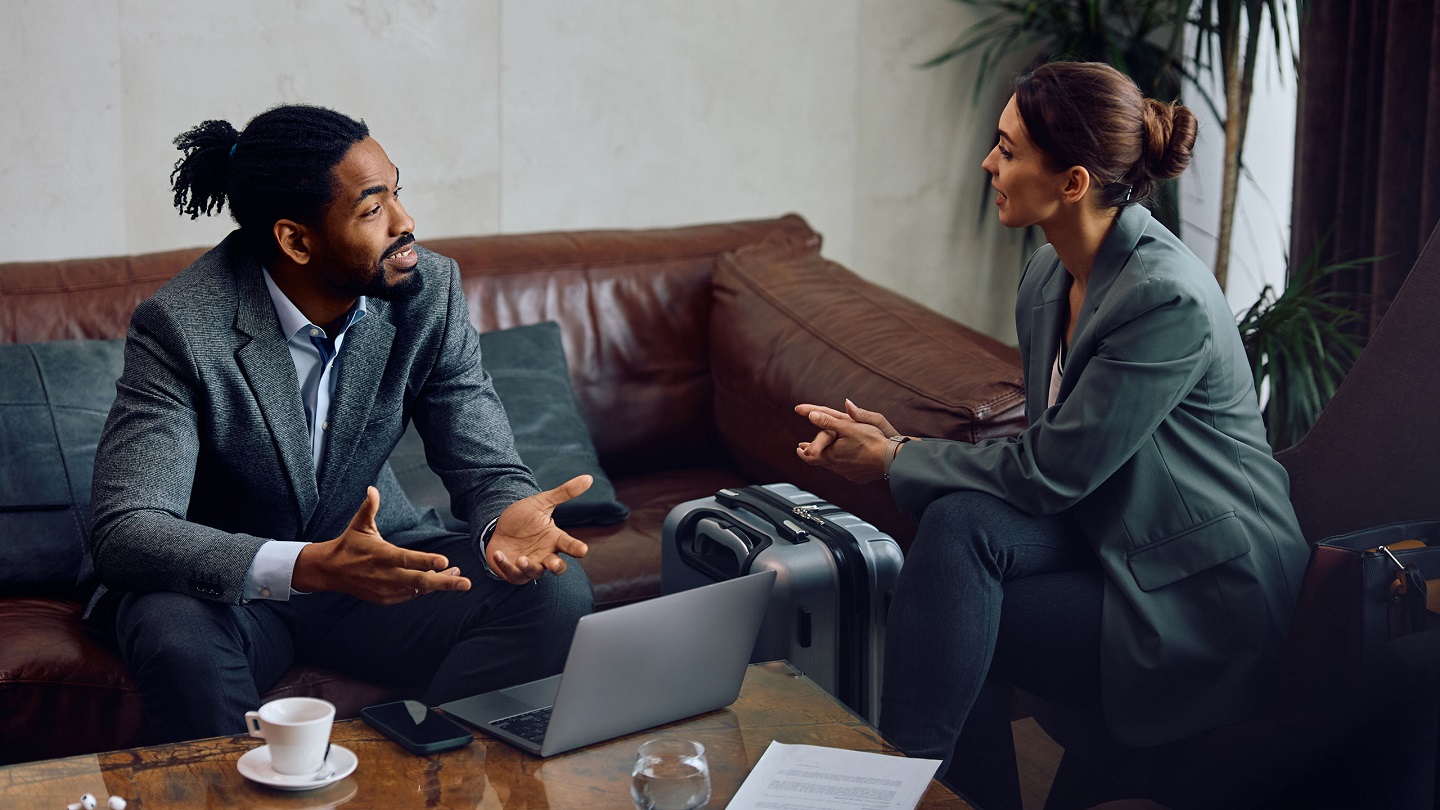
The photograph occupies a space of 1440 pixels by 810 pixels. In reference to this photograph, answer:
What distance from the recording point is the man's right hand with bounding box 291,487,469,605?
58.4 inches

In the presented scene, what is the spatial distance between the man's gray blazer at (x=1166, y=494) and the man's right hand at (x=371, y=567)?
737 mm

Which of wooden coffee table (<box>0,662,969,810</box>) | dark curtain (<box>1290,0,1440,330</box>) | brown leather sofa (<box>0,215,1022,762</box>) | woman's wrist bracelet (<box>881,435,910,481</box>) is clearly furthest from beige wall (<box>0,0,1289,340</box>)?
wooden coffee table (<box>0,662,969,810</box>)

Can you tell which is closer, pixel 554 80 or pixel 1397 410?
pixel 1397 410

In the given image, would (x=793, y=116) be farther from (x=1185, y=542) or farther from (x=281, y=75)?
(x=1185, y=542)

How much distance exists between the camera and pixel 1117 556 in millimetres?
1692

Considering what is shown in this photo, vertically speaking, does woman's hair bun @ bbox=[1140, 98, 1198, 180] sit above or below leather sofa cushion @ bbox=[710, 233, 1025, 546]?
above

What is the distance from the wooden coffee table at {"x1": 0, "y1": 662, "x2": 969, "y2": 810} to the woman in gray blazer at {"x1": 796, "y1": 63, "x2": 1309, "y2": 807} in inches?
13.1

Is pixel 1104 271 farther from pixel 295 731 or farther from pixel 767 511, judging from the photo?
pixel 295 731

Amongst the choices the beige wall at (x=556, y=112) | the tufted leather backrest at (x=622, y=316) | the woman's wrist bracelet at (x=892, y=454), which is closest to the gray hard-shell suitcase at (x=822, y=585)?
the woman's wrist bracelet at (x=892, y=454)

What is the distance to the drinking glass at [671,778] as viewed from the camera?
3.91ft

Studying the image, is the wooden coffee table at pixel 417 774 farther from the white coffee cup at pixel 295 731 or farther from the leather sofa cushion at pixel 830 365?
the leather sofa cushion at pixel 830 365

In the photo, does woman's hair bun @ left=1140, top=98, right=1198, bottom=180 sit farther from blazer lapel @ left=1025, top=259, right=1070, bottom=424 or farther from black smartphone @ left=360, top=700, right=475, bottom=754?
black smartphone @ left=360, top=700, right=475, bottom=754

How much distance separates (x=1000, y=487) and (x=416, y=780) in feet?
2.78

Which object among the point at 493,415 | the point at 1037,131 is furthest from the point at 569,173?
the point at 1037,131
